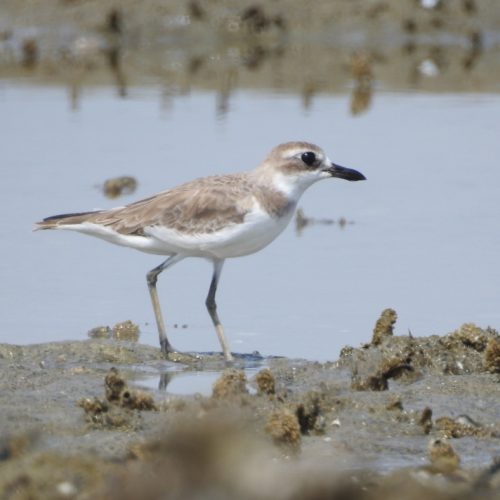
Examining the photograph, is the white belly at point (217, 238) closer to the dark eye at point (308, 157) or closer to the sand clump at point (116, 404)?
the dark eye at point (308, 157)

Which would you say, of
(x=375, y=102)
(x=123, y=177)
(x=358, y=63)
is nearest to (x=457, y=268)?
(x=123, y=177)

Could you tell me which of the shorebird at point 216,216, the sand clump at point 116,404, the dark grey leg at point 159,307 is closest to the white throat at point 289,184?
the shorebird at point 216,216

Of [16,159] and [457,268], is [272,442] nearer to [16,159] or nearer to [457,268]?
[457,268]

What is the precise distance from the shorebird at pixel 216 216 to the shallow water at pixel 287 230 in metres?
0.61

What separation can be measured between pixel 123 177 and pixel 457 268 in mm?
3717

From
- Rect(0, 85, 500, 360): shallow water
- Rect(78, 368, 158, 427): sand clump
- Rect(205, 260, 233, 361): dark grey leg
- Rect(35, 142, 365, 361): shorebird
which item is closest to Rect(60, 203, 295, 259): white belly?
Rect(35, 142, 365, 361): shorebird

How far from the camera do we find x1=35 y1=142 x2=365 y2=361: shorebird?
9422 millimetres

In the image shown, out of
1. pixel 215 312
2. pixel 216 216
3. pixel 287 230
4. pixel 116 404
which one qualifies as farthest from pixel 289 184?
pixel 287 230

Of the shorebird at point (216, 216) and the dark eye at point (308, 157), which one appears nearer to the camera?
the shorebird at point (216, 216)

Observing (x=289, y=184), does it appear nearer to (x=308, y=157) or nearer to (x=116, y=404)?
(x=308, y=157)

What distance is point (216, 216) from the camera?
945cm

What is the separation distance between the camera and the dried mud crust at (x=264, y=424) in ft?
15.3

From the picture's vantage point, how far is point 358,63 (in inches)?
770

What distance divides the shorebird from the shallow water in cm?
61
